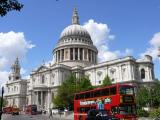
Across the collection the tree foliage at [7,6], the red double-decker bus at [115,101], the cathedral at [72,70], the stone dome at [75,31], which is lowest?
the red double-decker bus at [115,101]

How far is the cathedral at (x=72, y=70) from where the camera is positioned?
283 feet

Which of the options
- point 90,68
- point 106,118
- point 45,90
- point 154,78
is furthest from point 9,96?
point 106,118

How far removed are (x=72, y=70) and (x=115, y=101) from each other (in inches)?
2616

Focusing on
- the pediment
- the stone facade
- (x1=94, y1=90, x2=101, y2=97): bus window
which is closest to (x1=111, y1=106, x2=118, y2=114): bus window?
(x1=94, y1=90, x2=101, y2=97): bus window

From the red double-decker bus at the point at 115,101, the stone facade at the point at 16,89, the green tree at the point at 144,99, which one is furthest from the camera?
the stone facade at the point at 16,89

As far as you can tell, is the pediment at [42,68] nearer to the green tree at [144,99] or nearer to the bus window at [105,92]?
the green tree at [144,99]

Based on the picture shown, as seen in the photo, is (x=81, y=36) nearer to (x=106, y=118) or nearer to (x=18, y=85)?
(x=18, y=85)

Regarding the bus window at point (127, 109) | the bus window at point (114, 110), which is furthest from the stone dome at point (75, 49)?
the bus window at point (127, 109)

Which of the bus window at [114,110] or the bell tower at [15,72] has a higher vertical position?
the bell tower at [15,72]

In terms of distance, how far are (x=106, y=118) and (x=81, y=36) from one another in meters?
92.3

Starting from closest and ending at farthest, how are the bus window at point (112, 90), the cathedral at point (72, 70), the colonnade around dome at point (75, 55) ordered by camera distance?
the bus window at point (112, 90), the cathedral at point (72, 70), the colonnade around dome at point (75, 55)

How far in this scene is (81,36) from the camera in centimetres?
11525

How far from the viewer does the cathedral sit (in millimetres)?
86250

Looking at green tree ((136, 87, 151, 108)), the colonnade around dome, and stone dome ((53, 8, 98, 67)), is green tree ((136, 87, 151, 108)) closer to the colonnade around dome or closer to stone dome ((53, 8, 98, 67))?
stone dome ((53, 8, 98, 67))
